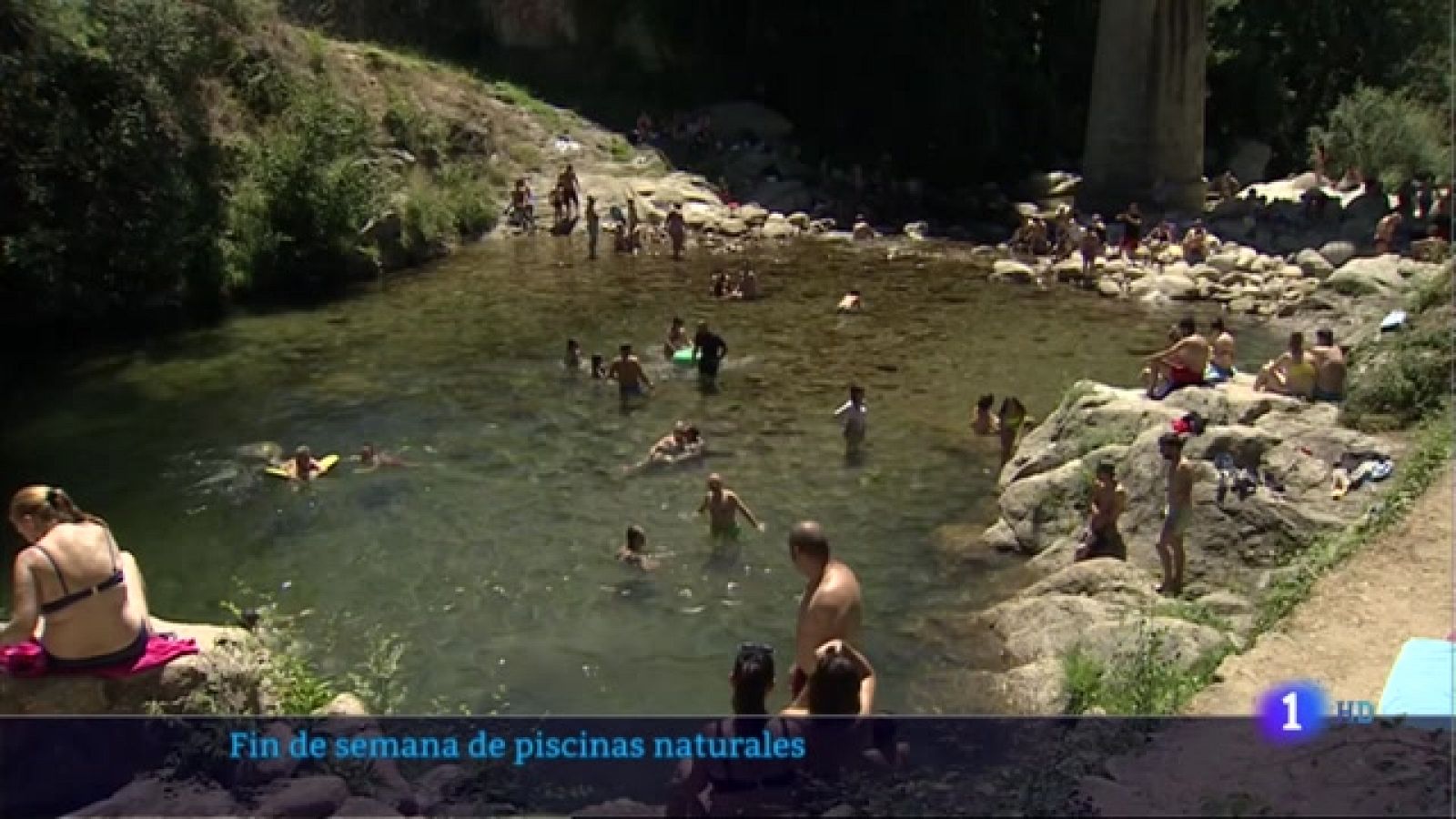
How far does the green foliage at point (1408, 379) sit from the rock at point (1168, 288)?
1076 centimetres

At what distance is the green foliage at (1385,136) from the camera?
107 feet

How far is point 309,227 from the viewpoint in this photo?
2706 centimetres

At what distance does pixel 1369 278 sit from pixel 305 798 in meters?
23.5

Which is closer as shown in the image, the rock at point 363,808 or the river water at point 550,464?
the rock at point 363,808

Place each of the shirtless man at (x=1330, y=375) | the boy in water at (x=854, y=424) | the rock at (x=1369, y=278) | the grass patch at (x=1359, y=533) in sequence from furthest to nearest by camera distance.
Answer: the rock at (x=1369, y=278) → the boy in water at (x=854, y=424) → the shirtless man at (x=1330, y=375) → the grass patch at (x=1359, y=533)

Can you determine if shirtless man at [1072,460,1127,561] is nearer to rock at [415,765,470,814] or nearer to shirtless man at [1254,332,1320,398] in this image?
shirtless man at [1254,332,1320,398]

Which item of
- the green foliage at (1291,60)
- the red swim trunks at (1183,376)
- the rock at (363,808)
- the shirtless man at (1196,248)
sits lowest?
the rock at (363,808)

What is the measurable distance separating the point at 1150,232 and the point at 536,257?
14717mm

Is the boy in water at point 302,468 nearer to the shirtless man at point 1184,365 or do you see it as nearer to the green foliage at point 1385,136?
the shirtless man at point 1184,365

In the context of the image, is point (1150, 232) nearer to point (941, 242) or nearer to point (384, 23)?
point (941, 242)

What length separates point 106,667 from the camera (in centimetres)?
761

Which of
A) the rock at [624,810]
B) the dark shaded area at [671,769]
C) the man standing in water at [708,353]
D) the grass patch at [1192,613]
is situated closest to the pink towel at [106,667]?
the dark shaded area at [671,769]

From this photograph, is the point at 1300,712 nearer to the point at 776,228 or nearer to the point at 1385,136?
the point at 776,228

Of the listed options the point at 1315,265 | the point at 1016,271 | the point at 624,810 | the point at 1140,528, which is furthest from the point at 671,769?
the point at 1315,265
